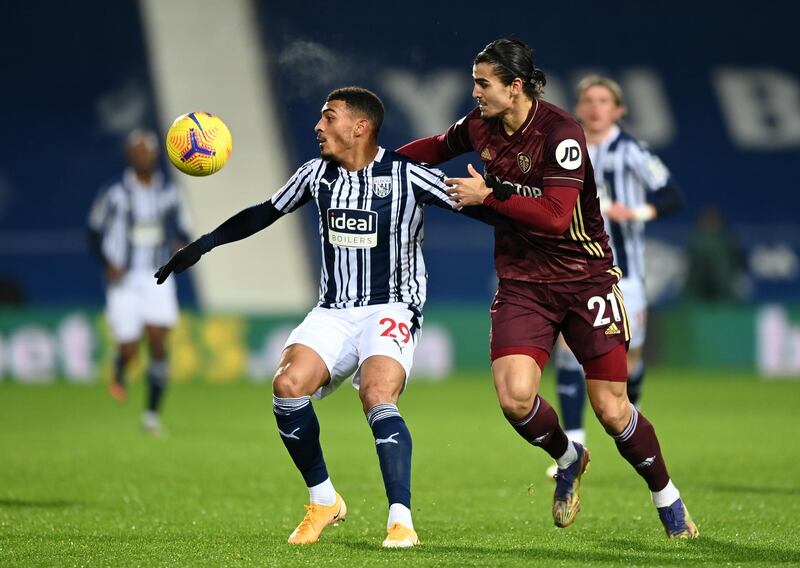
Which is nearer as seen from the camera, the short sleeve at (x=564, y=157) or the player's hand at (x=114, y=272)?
the short sleeve at (x=564, y=157)

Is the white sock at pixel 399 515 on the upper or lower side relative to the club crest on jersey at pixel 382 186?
Answer: lower

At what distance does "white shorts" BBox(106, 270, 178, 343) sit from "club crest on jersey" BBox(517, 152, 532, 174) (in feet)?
19.5

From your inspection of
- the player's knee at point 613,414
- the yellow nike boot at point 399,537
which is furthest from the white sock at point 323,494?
the player's knee at point 613,414

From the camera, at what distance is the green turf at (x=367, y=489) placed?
217 inches

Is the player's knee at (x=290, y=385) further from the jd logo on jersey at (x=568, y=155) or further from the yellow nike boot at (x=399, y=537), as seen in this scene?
the jd logo on jersey at (x=568, y=155)

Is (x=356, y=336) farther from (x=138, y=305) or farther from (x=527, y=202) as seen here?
(x=138, y=305)

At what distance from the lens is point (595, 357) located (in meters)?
5.94

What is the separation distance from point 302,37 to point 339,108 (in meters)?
0.94

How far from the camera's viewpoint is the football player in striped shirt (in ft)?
19.2

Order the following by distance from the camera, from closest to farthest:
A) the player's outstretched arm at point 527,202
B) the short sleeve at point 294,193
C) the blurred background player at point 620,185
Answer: the player's outstretched arm at point 527,202 → the short sleeve at point 294,193 → the blurred background player at point 620,185

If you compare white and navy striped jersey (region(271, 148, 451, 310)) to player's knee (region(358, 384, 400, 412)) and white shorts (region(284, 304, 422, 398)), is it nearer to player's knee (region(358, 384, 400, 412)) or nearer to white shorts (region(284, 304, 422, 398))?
white shorts (region(284, 304, 422, 398))

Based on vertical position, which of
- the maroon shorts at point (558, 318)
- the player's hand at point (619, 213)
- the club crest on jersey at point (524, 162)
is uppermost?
the club crest on jersey at point (524, 162)

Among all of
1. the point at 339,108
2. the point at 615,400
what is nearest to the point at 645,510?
the point at 615,400

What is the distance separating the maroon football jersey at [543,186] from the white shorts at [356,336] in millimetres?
521
